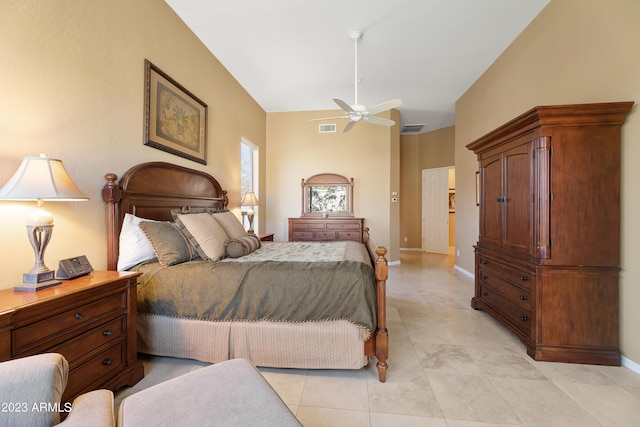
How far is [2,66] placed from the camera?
143cm

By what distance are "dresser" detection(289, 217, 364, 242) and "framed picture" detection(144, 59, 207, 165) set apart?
2.22 metres

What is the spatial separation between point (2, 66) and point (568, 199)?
3755mm

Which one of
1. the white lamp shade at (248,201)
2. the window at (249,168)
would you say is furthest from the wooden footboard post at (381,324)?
the window at (249,168)

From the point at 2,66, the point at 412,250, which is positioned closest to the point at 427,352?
the point at 2,66

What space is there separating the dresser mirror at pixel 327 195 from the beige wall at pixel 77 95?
9.92 feet

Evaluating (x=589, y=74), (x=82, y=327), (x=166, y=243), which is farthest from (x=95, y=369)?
(x=589, y=74)

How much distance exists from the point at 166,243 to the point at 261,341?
1.05m

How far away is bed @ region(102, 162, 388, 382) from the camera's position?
5.88ft

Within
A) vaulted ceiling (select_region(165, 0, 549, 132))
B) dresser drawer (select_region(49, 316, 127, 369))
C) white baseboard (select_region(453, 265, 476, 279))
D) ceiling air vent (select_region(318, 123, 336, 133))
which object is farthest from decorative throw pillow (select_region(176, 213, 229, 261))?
white baseboard (select_region(453, 265, 476, 279))

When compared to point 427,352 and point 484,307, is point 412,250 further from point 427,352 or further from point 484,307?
point 427,352

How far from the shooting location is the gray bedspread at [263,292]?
5.86 ft

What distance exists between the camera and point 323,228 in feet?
16.6

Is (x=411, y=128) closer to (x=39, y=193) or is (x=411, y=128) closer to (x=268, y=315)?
(x=268, y=315)

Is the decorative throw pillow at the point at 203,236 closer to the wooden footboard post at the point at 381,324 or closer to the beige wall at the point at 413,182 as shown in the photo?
the wooden footboard post at the point at 381,324
